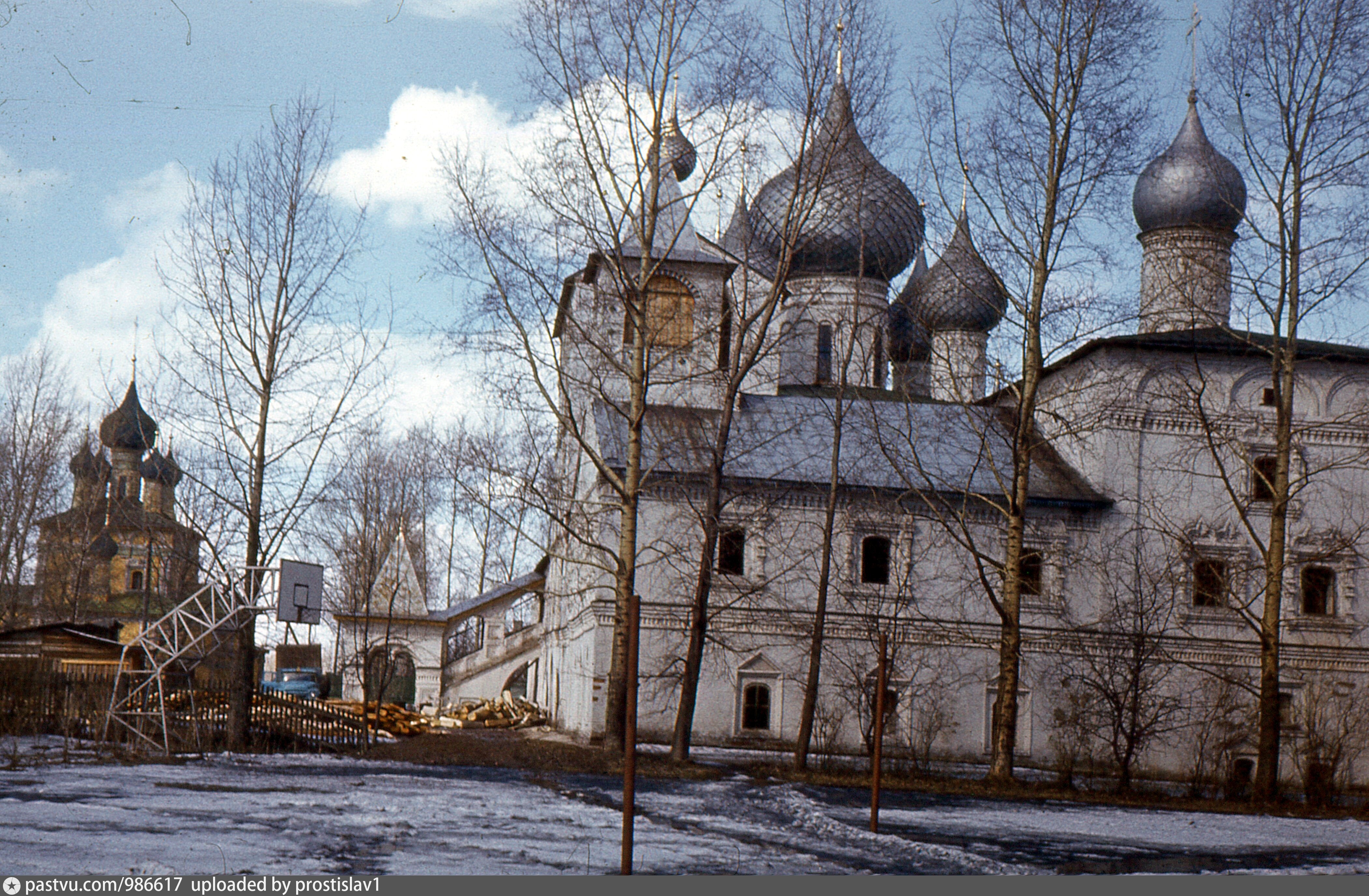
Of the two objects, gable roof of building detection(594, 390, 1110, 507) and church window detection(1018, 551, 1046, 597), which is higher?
gable roof of building detection(594, 390, 1110, 507)

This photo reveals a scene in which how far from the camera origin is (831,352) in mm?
36625

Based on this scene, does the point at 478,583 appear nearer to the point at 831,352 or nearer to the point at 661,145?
the point at 831,352

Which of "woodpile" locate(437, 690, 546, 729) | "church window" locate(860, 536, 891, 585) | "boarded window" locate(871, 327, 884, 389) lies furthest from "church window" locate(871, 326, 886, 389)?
"woodpile" locate(437, 690, 546, 729)

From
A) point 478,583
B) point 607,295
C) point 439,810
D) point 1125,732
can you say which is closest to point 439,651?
point 478,583

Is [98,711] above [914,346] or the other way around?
the other way around

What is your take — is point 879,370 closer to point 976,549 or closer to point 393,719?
point 976,549

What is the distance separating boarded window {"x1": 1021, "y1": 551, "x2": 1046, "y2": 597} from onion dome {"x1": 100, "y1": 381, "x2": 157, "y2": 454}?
1804 centimetres

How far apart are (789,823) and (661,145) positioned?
38.4 ft

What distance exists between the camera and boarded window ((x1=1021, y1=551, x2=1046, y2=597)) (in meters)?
29.8

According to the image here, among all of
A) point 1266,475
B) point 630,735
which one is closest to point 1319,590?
point 1266,475

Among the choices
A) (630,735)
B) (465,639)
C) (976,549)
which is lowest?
(465,639)

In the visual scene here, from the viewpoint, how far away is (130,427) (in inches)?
2142

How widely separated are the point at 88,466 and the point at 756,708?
22678 mm

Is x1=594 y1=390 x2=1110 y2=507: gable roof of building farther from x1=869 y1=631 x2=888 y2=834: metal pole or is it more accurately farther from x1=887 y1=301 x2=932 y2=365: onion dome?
x1=869 y1=631 x2=888 y2=834: metal pole
